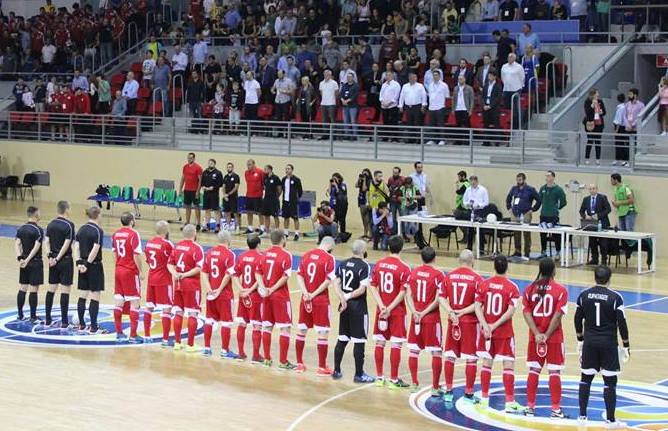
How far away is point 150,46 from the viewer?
128ft

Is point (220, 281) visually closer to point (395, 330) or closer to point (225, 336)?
point (225, 336)

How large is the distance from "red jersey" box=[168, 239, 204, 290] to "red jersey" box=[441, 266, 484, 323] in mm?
3999

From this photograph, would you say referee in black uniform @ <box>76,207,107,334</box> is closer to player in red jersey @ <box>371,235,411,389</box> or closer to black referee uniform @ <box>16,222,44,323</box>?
black referee uniform @ <box>16,222,44,323</box>

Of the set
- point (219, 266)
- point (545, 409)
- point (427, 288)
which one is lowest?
point (545, 409)

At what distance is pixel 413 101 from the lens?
30.6 metres

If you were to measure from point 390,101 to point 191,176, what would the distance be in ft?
18.5

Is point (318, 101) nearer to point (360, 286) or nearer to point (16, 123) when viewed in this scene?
point (16, 123)

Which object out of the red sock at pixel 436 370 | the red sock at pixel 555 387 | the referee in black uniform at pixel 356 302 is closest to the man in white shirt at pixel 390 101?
the referee in black uniform at pixel 356 302

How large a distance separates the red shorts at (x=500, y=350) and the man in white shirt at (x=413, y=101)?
1674 cm

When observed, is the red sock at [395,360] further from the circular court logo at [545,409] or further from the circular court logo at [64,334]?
the circular court logo at [64,334]

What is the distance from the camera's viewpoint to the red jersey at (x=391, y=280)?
1468 centimetres

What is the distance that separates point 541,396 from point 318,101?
65.1ft

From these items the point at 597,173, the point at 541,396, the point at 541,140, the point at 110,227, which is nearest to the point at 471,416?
the point at 541,396

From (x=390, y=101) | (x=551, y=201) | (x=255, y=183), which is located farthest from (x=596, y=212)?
(x=255, y=183)
